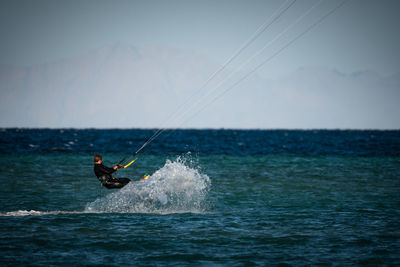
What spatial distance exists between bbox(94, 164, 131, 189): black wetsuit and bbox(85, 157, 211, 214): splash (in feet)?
2.28

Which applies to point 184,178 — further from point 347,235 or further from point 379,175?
point 379,175

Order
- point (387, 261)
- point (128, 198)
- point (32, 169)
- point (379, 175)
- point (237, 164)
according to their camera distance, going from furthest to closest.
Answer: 1. point (237, 164)
2. point (32, 169)
3. point (379, 175)
4. point (128, 198)
5. point (387, 261)

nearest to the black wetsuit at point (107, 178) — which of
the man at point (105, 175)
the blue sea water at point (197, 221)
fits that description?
the man at point (105, 175)

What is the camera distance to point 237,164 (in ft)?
122

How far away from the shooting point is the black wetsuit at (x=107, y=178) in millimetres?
16547

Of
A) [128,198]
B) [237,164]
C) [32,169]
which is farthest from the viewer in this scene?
[237,164]

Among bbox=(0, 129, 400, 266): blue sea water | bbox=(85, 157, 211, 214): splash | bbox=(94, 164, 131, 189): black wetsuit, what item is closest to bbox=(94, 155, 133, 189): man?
bbox=(94, 164, 131, 189): black wetsuit

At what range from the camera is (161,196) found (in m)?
17.8

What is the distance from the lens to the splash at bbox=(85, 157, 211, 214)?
17.4 m

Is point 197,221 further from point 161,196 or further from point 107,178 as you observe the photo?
point 107,178

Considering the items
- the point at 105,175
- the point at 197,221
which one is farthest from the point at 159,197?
the point at 197,221

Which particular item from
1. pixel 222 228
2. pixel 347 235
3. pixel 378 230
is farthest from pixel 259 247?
pixel 378 230

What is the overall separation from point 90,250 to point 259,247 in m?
4.58

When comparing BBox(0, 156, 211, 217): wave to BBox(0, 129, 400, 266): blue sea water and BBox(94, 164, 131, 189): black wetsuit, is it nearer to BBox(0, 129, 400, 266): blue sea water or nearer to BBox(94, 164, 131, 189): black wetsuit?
BBox(0, 129, 400, 266): blue sea water
